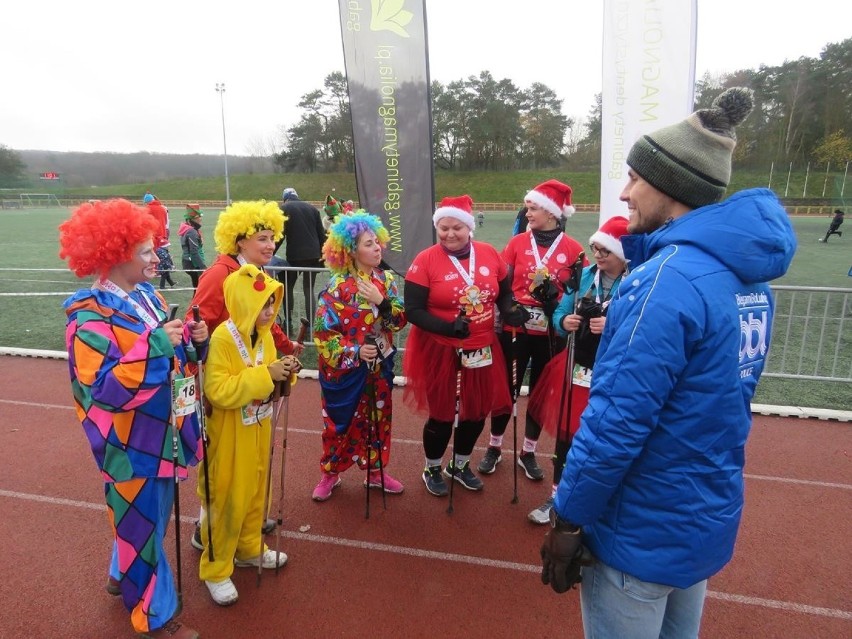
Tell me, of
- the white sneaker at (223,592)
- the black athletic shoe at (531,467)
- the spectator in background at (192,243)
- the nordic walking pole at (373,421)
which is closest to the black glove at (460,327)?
the nordic walking pole at (373,421)

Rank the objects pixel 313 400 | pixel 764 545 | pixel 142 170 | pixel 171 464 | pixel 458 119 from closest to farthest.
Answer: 1. pixel 171 464
2. pixel 764 545
3. pixel 313 400
4. pixel 458 119
5. pixel 142 170

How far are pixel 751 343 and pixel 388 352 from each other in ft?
8.23

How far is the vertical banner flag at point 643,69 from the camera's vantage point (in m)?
6.36

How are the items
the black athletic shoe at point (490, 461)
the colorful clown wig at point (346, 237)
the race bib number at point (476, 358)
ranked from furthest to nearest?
the black athletic shoe at point (490, 461), the race bib number at point (476, 358), the colorful clown wig at point (346, 237)

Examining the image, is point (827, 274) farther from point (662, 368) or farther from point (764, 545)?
point (662, 368)

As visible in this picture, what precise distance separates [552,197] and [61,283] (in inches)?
513

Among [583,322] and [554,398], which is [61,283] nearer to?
[554,398]

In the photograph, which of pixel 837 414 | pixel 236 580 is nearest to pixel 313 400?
pixel 236 580

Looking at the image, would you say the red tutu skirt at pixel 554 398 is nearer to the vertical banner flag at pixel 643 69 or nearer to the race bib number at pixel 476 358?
the race bib number at pixel 476 358

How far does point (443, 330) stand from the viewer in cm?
345

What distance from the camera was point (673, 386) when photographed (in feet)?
4.48

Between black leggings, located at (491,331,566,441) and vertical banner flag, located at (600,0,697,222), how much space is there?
3448 mm

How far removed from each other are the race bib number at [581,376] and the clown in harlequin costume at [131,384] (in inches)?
88.0

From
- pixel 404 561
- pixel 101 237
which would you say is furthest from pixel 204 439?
pixel 404 561
